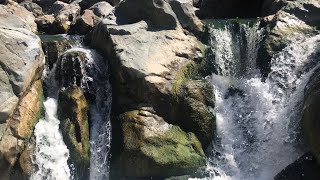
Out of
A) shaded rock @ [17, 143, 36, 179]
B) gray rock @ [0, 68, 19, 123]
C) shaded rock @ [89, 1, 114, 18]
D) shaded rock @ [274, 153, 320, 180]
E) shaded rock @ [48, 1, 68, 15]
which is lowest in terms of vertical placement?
shaded rock @ [48, 1, 68, 15]

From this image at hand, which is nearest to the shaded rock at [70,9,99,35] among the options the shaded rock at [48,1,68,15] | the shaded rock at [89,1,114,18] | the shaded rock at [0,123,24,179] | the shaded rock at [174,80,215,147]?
the shaded rock at [89,1,114,18]

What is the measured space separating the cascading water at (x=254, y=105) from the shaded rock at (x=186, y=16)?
47 cm

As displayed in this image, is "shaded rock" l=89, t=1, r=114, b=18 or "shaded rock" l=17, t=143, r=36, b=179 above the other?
"shaded rock" l=89, t=1, r=114, b=18

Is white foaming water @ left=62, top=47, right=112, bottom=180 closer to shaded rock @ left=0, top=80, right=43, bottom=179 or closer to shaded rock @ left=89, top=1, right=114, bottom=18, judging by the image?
shaded rock @ left=0, top=80, right=43, bottom=179

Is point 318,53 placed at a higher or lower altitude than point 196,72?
higher

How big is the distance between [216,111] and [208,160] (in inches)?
55.8

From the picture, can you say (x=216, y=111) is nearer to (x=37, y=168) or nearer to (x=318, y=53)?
(x=318, y=53)

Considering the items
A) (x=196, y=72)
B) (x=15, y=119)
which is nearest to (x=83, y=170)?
(x=15, y=119)

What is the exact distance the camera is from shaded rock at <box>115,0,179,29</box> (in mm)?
13364

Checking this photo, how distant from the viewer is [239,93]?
12.7 m

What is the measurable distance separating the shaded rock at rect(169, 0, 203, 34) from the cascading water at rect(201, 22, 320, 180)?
0.47m

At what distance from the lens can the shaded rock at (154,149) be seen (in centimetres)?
1105

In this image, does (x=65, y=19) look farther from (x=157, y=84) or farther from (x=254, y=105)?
(x=254, y=105)

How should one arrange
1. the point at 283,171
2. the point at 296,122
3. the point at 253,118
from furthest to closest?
the point at 253,118
the point at 296,122
the point at 283,171
